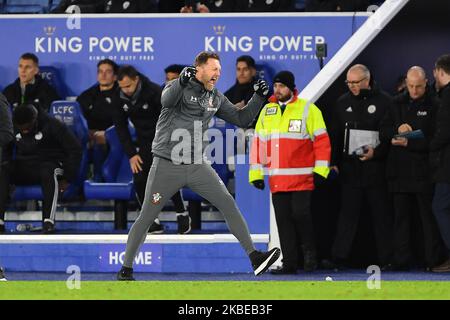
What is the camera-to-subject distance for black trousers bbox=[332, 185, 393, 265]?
12.4 m

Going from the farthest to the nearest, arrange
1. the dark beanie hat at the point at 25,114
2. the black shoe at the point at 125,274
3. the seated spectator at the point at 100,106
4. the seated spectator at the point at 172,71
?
the seated spectator at the point at 100,106
the seated spectator at the point at 172,71
the dark beanie hat at the point at 25,114
the black shoe at the point at 125,274

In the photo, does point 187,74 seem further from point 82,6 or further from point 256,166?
point 82,6

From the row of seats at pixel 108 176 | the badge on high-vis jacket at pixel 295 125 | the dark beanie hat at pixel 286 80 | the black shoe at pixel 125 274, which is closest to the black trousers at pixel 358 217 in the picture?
the badge on high-vis jacket at pixel 295 125

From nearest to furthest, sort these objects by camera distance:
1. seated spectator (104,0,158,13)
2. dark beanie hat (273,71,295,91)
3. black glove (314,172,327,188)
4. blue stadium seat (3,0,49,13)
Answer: black glove (314,172,327,188) < dark beanie hat (273,71,295,91) < seated spectator (104,0,158,13) < blue stadium seat (3,0,49,13)

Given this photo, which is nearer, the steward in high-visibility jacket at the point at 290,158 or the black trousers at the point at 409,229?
the steward in high-visibility jacket at the point at 290,158

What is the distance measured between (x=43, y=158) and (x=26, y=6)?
2709 mm

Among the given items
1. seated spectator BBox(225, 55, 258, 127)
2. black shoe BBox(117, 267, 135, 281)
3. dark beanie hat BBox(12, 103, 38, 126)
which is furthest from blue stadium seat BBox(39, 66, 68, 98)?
black shoe BBox(117, 267, 135, 281)

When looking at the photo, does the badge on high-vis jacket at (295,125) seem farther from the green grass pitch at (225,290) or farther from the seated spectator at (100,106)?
the seated spectator at (100,106)

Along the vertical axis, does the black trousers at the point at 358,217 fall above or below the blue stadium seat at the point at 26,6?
below

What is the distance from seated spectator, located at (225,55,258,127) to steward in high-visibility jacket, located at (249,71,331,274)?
1.25 metres

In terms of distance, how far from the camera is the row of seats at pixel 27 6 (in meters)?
15.2

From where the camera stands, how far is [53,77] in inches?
556

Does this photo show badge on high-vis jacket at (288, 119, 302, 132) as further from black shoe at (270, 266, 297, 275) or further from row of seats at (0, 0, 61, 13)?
row of seats at (0, 0, 61, 13)

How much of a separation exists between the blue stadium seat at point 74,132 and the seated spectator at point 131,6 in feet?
5.20
